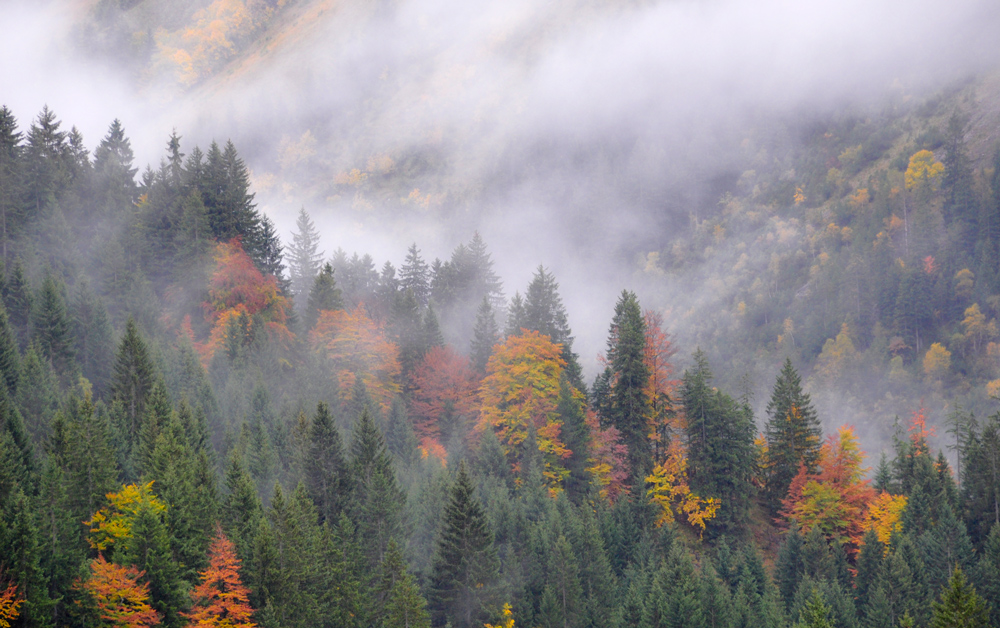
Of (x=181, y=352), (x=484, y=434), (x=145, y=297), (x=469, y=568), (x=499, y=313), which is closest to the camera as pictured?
(x=469, y=568)

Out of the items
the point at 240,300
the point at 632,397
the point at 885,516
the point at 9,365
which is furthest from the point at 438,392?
the point at 885,516

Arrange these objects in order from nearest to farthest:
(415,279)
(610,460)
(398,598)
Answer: (398,598) < (610,460) < (415,279)

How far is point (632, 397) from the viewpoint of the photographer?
75.9 meters

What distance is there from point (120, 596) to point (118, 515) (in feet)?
20.2

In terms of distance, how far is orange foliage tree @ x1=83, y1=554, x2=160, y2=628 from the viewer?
132 feet

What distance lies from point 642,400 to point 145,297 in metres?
53.1

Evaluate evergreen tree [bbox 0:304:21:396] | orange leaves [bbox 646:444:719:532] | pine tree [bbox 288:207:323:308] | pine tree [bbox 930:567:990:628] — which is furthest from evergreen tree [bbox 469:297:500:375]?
pine tree [bbox 930:567:990:628]

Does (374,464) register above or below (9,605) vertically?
above

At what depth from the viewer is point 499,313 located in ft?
379

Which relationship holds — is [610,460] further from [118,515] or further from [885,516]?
[118,515]

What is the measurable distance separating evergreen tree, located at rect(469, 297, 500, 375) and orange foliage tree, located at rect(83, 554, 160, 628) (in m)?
53.8

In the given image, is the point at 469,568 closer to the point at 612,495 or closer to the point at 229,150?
the point at 612,495

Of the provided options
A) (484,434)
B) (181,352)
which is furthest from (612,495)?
(181,352)

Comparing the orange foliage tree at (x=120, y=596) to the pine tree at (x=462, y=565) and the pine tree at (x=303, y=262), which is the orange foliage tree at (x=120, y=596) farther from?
the pine tree at (x=303, y=262)
